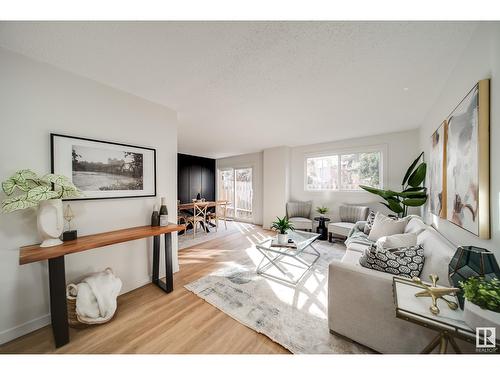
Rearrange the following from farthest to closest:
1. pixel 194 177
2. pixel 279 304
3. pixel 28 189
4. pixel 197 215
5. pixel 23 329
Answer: pixel 194 177
pixel 197 215
pixel 279 304
pixel 23 329
pixel 28 189

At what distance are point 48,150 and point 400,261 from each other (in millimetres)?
3153

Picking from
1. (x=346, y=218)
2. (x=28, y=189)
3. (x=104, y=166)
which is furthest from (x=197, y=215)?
(x=346, y=218)

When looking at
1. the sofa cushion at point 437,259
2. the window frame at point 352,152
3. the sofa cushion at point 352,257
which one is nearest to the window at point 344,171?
the window frame at point 352,152

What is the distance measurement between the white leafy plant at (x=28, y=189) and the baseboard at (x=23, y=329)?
1.04 meters

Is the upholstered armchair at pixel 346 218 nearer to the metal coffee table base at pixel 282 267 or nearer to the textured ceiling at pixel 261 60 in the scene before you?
the metal coffee table base at pixel 282 267

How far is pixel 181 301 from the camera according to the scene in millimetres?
1909

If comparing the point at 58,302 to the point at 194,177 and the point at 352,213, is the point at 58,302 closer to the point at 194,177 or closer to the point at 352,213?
the point at 352,213

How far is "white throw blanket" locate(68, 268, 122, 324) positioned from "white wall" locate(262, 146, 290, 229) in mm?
3913

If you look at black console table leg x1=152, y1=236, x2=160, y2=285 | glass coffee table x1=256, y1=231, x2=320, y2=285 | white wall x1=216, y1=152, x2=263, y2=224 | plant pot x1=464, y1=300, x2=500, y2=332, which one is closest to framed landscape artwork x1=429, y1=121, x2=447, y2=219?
plant pot x1=464, y1=300, x2=500, y2=332

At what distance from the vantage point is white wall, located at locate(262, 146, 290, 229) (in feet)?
16.0

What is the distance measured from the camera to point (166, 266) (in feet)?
6.77

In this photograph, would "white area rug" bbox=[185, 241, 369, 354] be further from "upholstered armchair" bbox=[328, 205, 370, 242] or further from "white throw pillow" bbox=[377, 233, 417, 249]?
"upholstered armchair" bbox=[328, 205, 370, 242]
